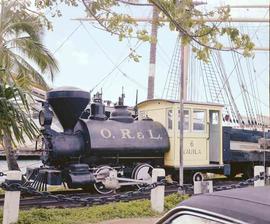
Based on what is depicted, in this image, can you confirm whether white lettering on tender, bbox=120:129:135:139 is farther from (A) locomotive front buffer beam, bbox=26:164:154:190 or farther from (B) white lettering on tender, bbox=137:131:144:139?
(A) locomotive front buffer beam, bbox=26:164:154:190

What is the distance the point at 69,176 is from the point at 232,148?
6.26 meters

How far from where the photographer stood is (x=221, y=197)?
Result: 268cm

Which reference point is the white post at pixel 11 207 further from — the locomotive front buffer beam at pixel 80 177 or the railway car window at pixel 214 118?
the railway car window at pixel 214 118

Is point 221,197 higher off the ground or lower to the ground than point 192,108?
lower

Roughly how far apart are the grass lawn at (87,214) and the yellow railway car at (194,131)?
4605mm

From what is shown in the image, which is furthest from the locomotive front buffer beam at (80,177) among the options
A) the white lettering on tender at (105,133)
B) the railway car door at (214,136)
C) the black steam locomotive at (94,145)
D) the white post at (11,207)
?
the white post at (11,207)

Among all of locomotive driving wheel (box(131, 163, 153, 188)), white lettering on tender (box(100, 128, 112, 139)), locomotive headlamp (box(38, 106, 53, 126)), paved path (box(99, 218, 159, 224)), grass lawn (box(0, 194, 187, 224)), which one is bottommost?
paved path (box(99, 218, 159, 224))

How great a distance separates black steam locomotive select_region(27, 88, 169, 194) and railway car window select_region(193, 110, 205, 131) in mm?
1081

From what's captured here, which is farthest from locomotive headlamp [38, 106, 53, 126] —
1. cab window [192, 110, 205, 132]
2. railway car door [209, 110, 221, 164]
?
railway car door [209, 110, 221, 164]

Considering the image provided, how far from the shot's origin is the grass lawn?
7.37 meters

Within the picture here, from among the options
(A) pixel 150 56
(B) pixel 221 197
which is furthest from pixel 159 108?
(B) pixel 221 197

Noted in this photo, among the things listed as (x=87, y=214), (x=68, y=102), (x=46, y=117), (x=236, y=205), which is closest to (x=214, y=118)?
(x=68, y=102)

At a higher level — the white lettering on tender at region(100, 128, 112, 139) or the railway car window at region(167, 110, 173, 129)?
the railway car window at region(167, 110, 173, 129)

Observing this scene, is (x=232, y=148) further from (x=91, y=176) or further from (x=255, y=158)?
(x=91, y=176)
